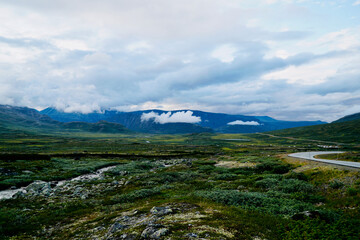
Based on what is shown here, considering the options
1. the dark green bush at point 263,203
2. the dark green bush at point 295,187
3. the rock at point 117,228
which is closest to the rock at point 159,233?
the rock at point 117,228

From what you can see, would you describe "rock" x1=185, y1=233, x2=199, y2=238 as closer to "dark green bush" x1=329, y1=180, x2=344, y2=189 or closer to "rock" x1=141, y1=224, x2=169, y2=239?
"rock" x1=141, y1=224, x2=169, y2=239

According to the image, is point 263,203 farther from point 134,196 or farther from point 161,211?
point 134,196

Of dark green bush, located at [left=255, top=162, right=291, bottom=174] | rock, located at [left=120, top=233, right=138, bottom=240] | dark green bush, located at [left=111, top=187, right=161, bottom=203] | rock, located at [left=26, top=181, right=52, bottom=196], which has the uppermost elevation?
rock, located at [left=120, top=233, right=138, bottom=240]

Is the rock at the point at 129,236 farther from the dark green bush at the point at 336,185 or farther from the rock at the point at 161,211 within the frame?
the dark green bush at the point at 336,185

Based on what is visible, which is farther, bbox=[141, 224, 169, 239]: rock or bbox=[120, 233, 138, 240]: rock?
bbox=[120, 233, 138, 240]: rock

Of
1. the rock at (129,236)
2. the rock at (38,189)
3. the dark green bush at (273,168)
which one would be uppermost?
the rock at (129,236)

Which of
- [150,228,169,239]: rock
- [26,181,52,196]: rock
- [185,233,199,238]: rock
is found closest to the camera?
[185,233,199,238]: rock

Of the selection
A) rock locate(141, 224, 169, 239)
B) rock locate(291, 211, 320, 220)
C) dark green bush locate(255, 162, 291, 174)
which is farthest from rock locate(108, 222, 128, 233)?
dark green bush locate(255, 162, 291, 174)

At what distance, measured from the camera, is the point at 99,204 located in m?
25.0

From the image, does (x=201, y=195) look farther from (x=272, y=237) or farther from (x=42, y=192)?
(x=42, y=192)

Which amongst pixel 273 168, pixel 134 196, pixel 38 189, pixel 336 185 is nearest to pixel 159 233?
pixel 134 196

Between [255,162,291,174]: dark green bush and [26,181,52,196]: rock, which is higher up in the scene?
[255,162,291,174]: dark green bush

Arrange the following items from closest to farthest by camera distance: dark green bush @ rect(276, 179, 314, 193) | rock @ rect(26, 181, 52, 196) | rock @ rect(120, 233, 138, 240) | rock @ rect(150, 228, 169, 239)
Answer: rock @ rect(150, 228, 169, 239) < rock @ rect(120, 233, 138, 240) < dark green bush @ rect(276, 179, 314, 193) < rock @ rect(26, 181, 52, 196)

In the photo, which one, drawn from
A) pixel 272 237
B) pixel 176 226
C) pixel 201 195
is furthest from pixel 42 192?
pixel 272 237
